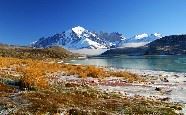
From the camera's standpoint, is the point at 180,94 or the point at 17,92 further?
the point at 180,94

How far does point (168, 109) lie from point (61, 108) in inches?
329

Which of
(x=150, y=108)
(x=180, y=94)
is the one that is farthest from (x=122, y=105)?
(x=180, y=94)

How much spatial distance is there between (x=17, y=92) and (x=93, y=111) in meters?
7.11

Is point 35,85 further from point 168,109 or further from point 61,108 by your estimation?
point 168,109

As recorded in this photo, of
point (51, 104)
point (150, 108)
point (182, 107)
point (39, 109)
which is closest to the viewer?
point (39, 109)

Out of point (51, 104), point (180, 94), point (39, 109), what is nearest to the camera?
point (39, 109)

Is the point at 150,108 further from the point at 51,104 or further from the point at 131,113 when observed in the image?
the point at 51,104

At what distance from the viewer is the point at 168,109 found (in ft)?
91.0

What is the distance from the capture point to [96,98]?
30.1m

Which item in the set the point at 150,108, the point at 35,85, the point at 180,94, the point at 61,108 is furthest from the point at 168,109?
the point at 180,94

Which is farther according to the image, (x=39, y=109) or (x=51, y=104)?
(x=51, y=104)

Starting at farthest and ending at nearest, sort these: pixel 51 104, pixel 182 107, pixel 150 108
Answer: pixel 182 107 → pixel 150 108 → pixel 51 104

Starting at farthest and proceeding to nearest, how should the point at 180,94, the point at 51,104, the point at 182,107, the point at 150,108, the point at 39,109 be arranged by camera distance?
1. the point at 180,94
2. the point at 182,107
3. the point at 150,108
4. the point at 51,104
5. the point at 39,109

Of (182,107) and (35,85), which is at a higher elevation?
(35,85)
